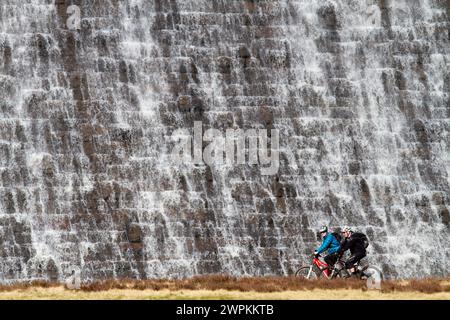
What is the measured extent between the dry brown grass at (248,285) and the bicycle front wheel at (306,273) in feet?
2.16

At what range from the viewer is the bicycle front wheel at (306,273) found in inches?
1255

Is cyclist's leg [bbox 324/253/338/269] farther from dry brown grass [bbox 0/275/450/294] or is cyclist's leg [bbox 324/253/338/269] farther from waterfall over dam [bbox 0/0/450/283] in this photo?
waterfall over dam [bbox 0/0/450/283]

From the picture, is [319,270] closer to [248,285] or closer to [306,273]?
[306,273]

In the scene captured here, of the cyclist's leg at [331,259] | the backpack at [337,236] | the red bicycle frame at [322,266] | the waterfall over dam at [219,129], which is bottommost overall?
the red bicycle frame at [322,266]

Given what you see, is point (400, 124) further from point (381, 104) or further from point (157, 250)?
point (157, 250)

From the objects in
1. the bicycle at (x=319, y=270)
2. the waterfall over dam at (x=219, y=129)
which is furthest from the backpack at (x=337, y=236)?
the waterfall over dam at (x=219, y=129)

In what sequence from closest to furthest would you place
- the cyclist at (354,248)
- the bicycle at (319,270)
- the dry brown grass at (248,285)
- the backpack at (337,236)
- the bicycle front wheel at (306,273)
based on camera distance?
the dry brown grass at (248,285) < the cyclist at (354,248) < the bicycle at (319,270) < the backpack at (337,236) < the bicycle front wheel at (306,273)

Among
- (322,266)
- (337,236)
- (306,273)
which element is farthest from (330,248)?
(306,273)

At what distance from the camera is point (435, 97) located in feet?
123

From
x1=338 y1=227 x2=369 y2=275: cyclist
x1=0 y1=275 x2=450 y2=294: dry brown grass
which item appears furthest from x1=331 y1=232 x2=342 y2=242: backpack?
x1=0 y1=275 x2=450 y2=294: dry brown grass

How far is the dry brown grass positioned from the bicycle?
0.80 m

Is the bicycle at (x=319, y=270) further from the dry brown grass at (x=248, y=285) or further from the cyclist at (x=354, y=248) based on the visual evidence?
the dry brown grass at (x=248, y=285)

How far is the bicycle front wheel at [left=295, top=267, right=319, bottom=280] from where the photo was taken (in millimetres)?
31870

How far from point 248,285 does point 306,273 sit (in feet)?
12.2
